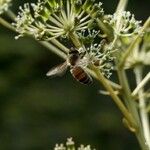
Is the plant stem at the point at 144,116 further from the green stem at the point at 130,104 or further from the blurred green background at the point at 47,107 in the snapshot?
the blurred green background at the point at 47,107

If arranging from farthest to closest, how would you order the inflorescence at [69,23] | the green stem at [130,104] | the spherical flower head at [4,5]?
1. the spherical flower head at [4,5]
2. the green stem at [130,104]
3. the inflorescence at [69,23]

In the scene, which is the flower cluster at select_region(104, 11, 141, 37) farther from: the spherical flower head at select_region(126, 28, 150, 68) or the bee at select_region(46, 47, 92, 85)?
the spherical flower head at select_region(126, 28, 150, 68)

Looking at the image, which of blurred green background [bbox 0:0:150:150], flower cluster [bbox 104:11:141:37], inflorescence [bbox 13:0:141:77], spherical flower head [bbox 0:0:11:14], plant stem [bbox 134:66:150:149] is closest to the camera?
inflorescence [bbox 13:0:141:77]

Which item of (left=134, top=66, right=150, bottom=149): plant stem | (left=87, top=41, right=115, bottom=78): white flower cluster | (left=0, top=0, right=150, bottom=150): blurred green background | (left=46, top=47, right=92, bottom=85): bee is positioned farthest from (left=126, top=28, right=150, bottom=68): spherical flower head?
(left=0, top=0, right=150, bottom=150): blurred green background

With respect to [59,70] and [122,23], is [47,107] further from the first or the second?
[122,23]

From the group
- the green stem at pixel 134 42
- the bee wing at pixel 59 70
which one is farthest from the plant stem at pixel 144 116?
the bee wing at pixel 59 70

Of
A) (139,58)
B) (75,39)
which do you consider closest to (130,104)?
(75,39)
